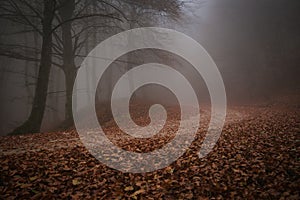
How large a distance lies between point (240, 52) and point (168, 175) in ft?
90.2

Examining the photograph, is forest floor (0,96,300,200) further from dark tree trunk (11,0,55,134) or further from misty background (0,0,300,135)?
misty background (0,0,300,135)

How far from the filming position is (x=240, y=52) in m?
27.7

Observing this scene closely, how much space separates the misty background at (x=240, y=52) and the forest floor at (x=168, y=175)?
13166mm

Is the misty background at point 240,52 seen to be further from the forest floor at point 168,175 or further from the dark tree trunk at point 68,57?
the forest floor at point 168,175

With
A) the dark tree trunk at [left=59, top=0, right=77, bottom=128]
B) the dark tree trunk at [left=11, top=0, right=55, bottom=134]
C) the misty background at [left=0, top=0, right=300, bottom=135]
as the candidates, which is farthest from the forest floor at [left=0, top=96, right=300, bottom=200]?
the misty background at [left=0, top=0, right=300, bottom=135]

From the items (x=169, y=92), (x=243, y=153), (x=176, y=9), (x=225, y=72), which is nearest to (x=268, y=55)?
(x=225, y=72)

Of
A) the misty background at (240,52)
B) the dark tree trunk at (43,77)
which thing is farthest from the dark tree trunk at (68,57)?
the misty background at (240,52)

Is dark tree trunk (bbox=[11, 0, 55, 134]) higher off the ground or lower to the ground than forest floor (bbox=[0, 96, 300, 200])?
higher

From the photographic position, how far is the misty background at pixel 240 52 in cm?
2108

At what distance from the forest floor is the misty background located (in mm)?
13166

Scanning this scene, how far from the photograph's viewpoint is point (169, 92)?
3012cm

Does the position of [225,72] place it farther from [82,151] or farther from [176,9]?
[82,151]

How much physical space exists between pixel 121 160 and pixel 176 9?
23.8ft

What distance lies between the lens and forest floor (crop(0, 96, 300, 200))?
364 cm
